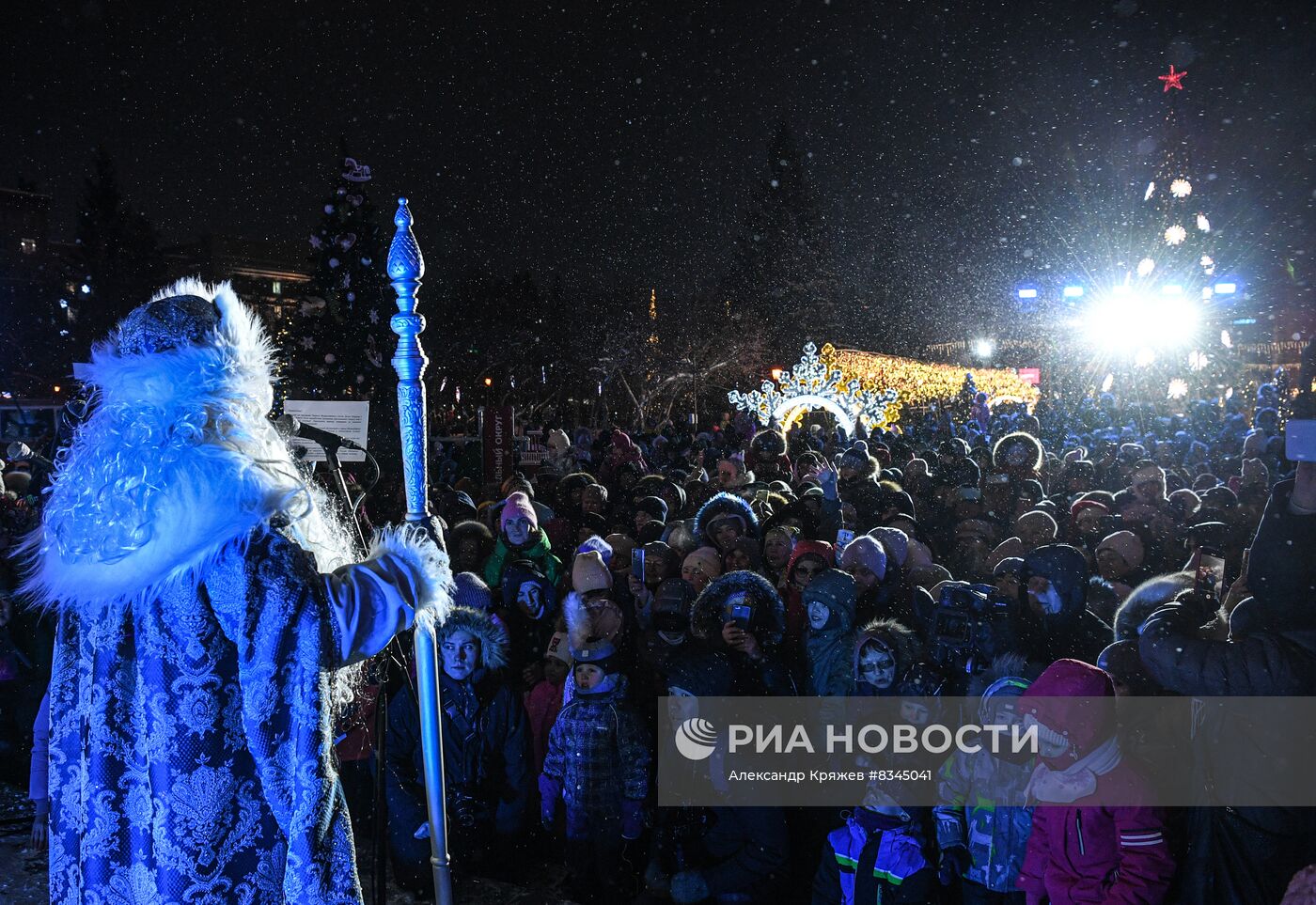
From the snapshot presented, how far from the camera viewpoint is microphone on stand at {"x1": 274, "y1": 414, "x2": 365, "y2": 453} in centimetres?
240

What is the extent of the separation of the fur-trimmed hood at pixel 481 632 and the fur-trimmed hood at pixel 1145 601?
298cm

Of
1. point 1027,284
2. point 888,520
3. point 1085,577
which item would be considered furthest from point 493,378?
point 1085,577

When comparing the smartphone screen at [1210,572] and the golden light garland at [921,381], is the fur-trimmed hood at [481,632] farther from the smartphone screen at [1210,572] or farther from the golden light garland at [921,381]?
the golden light garland at [921,381]

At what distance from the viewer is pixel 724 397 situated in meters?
45.4

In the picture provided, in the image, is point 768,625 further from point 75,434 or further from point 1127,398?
point 1127,398

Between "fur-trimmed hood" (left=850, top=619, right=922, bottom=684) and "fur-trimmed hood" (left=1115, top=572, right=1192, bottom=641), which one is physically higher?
"fur-trimmed hood" (left=1115, top=572, right=1192, bottom=641)

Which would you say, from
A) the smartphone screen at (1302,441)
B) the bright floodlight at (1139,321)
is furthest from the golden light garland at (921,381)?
the smartphone screen at (1302,441)

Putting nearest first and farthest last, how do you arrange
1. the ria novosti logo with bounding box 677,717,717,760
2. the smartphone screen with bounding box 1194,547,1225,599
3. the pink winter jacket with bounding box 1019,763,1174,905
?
the pink winter jacket with bounding box 1019,763,1174,905 < the smartphone screen with bounding box 1194,547,1225,599 < the ria novosti logo with bounding box 677,717,717,760

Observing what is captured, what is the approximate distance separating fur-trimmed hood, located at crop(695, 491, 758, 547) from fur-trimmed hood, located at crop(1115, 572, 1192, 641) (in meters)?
2.84

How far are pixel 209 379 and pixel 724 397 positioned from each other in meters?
43.7

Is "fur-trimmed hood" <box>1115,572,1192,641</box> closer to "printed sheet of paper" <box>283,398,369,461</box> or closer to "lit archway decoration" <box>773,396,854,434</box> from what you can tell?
"printed sheet of paper" <box>283,398,369,461</box>

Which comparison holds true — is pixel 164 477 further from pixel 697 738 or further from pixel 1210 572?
pixel 1210 572

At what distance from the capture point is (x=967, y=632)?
3.76 m

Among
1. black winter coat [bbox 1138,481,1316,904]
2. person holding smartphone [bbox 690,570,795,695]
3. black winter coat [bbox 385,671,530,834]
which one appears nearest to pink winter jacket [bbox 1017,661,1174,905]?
black winter coat [bbox 1138,481,1316,904]
